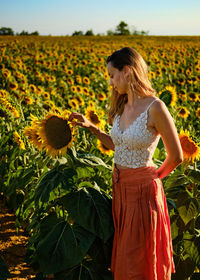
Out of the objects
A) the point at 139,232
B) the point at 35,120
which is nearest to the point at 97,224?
the point at 139,232

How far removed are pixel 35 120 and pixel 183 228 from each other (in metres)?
1.18

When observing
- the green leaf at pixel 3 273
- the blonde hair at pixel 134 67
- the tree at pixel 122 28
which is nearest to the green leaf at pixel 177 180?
the blonde hair at pixel 134 67

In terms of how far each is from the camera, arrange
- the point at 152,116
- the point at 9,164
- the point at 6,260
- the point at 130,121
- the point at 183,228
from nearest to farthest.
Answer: the point at 152,116, the point at 130,121, the point at 183,228, the point at 6,260, the point at 9,164

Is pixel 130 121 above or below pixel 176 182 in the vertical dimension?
above

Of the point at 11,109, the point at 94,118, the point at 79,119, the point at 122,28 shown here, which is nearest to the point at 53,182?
the point at 79,119

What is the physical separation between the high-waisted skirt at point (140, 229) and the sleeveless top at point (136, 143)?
48 mm

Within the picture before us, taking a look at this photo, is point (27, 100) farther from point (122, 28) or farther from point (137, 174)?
point (122, 28)

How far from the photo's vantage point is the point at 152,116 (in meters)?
1.85

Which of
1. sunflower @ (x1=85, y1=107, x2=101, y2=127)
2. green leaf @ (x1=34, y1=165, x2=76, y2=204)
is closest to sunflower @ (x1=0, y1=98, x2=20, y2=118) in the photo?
sunflower @ (x1=85, y1=107, x2=101, y2=127)

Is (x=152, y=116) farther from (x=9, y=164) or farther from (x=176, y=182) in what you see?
(x=9, y=164)

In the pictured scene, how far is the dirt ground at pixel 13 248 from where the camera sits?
9.42ft

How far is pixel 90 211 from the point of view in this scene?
6.32 feet

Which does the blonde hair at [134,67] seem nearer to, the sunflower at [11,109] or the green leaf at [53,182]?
the green leaf at [53,182]

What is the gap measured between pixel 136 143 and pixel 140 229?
0.46 metres
